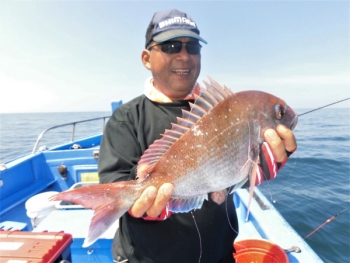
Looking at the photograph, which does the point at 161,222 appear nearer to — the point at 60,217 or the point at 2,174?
the point at 60,217

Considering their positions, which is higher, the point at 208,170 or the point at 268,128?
the point at 268,128

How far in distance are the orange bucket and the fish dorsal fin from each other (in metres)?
1.95

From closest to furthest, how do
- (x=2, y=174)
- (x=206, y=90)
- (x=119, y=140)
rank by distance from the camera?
(x=206, y=90)
(x=119, y=140)
(x=2, y=174)

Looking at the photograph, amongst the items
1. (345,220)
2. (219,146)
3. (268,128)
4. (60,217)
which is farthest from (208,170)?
(345,220)

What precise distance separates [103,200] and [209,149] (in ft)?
2.86

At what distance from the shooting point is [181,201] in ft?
6.07

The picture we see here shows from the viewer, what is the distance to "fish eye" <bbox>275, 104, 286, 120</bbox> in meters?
1.96

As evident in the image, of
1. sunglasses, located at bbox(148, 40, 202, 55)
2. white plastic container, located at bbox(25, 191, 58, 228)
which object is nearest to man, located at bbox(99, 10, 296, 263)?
sunglasses, located at bbox(148, 40, 202, 55)

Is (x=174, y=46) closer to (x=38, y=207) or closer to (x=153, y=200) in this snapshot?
(x=153, y=200)

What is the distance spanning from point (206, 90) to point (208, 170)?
660 millimetres

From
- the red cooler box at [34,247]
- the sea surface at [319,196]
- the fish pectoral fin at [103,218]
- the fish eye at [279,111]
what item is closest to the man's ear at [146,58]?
the fish eye at [279,111]

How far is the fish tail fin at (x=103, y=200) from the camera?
1.56 metres

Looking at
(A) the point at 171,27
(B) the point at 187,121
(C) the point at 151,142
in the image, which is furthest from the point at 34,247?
(A) the point at 171,27

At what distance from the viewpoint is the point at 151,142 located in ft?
7.49
